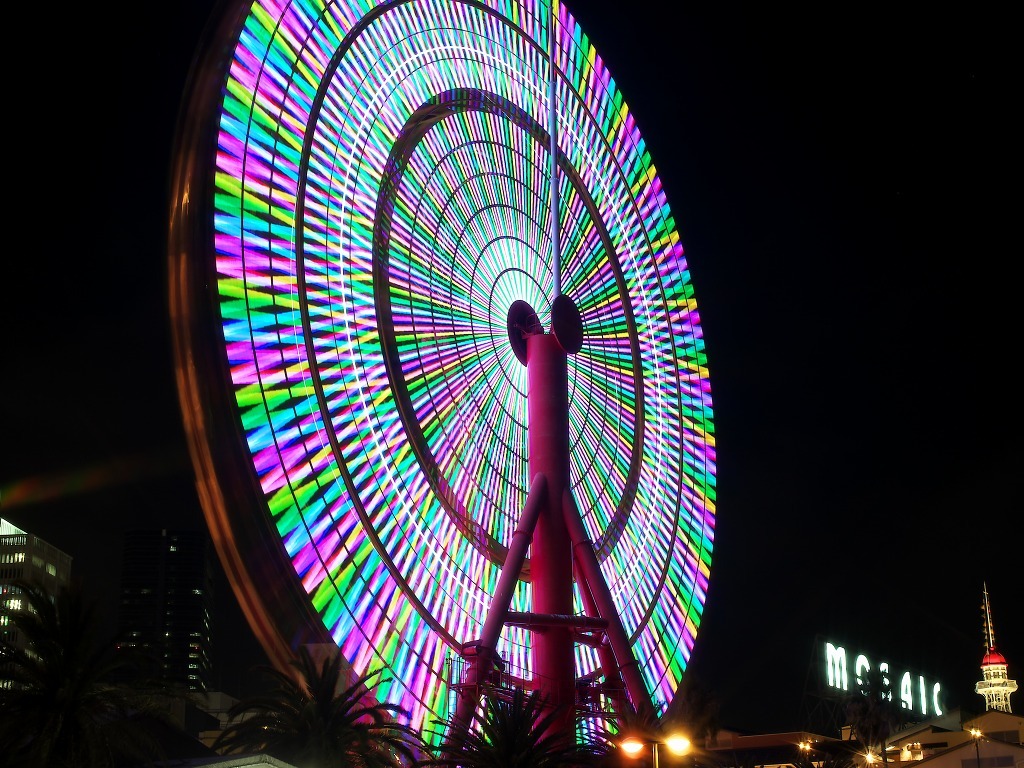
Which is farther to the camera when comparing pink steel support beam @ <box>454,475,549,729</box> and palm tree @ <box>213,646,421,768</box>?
pink steel support beam @ <box>454,475,549,729</box>

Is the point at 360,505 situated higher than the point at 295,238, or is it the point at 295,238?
the point at 295,238

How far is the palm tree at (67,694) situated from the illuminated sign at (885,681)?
5751 cm

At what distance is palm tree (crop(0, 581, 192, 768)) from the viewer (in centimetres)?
1451

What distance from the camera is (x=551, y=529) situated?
24688 mm

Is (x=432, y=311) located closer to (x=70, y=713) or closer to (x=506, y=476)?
(x=506, y=476)

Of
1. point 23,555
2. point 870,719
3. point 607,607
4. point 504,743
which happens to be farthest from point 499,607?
point 23,555

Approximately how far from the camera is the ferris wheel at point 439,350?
1720 centimetres

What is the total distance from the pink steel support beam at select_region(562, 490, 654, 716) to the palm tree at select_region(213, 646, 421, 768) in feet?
20.8

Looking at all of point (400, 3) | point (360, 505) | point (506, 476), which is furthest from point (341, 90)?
point (506, 476)

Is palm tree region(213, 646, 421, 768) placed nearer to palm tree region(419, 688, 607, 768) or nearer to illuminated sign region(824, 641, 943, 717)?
palm tree region(419, 688, 607, 768)

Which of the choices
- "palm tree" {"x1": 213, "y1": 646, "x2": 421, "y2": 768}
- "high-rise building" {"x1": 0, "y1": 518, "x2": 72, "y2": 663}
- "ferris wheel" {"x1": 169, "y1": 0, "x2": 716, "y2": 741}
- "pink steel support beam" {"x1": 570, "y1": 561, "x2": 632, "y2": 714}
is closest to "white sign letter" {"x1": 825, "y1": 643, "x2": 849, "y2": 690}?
"ferris wheel" {"x1": 169, "y1": 0, "x2": 716, "y2": 741}

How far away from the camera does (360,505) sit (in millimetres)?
19203

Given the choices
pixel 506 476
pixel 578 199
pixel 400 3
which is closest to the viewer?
pixel 400 3

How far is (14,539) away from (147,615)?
11.7 metres
